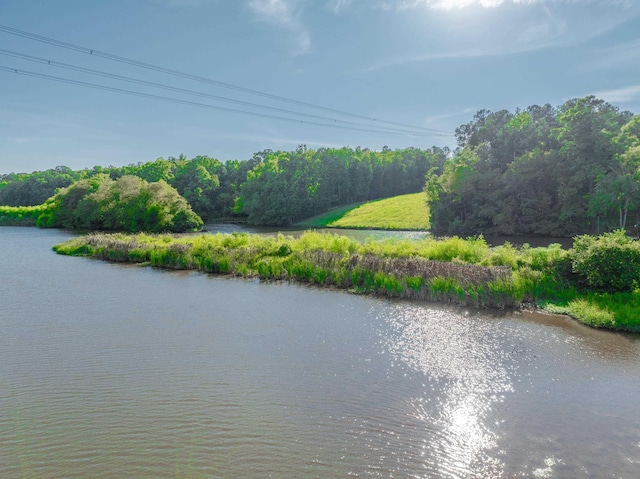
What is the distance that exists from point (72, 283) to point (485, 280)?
21666 millimetres

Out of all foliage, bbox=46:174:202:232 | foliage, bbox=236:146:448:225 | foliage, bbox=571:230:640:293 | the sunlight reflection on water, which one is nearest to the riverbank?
foliage, bbox=571:230:640:293

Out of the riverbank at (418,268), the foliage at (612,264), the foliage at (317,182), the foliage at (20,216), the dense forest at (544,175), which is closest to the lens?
the foliage at (612,264)

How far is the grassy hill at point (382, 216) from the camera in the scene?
2832 inches

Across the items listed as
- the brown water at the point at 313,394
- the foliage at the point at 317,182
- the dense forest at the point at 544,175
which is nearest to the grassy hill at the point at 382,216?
the foliage at the point at 317,182

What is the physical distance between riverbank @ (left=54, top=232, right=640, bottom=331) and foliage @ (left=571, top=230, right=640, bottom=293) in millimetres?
503

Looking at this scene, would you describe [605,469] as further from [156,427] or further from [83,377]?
[83,377]

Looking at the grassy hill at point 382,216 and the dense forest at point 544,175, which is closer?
the dense forest at point 544,175

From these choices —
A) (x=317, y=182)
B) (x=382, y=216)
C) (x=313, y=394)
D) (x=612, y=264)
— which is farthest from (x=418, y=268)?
(x=317, y=182)

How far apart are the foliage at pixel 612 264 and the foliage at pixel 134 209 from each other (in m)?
60.0

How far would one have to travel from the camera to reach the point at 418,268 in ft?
Answer: 64.1

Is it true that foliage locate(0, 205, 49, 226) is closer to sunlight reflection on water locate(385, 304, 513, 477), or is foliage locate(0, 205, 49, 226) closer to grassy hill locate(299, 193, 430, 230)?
grassy hill locate(299, 193, 430, 230)

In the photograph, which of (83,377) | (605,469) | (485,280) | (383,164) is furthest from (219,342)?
(383,164)

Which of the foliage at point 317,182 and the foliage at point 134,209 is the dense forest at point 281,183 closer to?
the foliage at point 317,182

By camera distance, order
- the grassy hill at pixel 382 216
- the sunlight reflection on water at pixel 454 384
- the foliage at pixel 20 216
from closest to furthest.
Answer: the sunlight reflection on water at pixel 454 384
the grassy hill at pixel 382 216
the foliage at pixel 20 216
